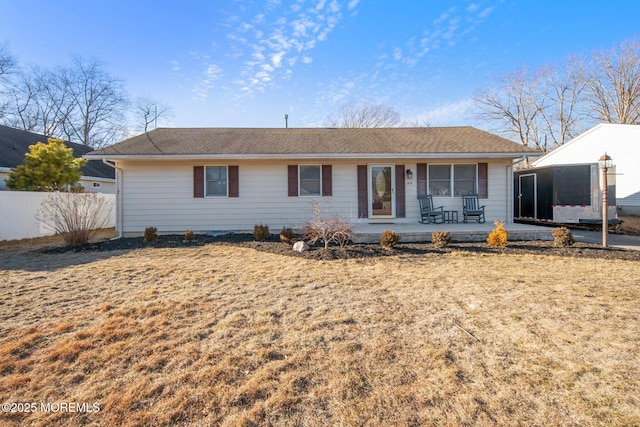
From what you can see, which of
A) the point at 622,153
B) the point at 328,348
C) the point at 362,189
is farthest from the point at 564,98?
the point at 328,348

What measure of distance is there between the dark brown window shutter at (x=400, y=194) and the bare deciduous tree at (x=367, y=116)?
18.1 metres

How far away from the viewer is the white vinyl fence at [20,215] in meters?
8.88

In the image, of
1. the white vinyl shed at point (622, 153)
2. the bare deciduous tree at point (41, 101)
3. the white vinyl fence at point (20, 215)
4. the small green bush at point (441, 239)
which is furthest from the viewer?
the bare deciduous tree at point (41, 101)

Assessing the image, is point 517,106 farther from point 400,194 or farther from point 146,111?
point 146,111

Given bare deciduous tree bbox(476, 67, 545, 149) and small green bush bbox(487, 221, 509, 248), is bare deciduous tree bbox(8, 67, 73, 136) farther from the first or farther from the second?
bare deciduous tree bbox(476, 67, 545, 149)

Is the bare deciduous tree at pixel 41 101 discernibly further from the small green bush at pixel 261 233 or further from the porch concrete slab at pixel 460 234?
the porch concrete slab at pixel 460 234

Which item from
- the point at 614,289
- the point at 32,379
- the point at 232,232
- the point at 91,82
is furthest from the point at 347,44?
the point at 91,82

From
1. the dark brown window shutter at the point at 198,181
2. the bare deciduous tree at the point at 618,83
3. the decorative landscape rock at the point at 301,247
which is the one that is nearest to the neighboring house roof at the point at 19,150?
the dark brown window shutter at the point at 198,181

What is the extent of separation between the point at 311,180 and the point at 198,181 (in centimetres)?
357

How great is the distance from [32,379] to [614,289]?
6.52 m

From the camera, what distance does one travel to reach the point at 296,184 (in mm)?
9406

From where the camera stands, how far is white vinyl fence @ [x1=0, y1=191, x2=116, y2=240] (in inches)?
349

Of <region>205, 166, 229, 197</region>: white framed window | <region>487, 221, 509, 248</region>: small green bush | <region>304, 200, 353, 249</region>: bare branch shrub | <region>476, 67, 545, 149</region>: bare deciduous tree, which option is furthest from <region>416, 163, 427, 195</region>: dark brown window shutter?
<region>476, 67, 545, 149</region>: bare deciduous tree

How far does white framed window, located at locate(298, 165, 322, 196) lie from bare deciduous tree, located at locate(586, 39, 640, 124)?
92.0 ft
